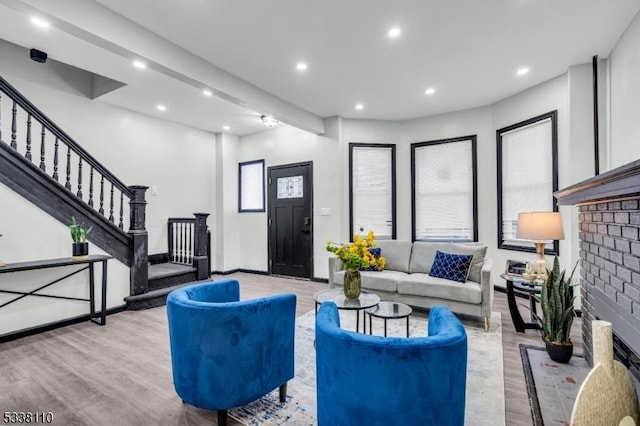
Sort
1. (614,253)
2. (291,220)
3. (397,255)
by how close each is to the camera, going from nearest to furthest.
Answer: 1. (614,253)
2. (397,255)
3. (291,220)

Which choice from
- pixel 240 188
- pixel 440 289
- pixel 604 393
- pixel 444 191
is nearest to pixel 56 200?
pixel 240 188

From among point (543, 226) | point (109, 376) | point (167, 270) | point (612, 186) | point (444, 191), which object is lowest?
point (109, 376)

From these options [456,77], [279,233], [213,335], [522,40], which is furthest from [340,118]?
[213,335]

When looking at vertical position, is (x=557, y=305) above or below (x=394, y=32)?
below

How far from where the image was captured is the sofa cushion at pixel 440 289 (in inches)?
129

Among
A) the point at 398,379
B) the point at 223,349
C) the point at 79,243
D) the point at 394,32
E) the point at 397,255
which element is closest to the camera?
the point at 398,379

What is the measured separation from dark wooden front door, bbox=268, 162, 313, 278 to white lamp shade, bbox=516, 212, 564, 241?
3.41 m

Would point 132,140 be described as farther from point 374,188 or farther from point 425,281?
point 425,281

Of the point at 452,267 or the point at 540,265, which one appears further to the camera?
the point at 452,267

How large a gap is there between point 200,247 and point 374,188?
3100 millimetres

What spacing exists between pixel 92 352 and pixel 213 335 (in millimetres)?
1905

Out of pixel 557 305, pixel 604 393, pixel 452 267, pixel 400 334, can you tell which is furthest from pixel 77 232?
pixel 557 305

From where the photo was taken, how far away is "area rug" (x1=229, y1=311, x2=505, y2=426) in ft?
6.19

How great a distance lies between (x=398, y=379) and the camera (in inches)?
46.3
